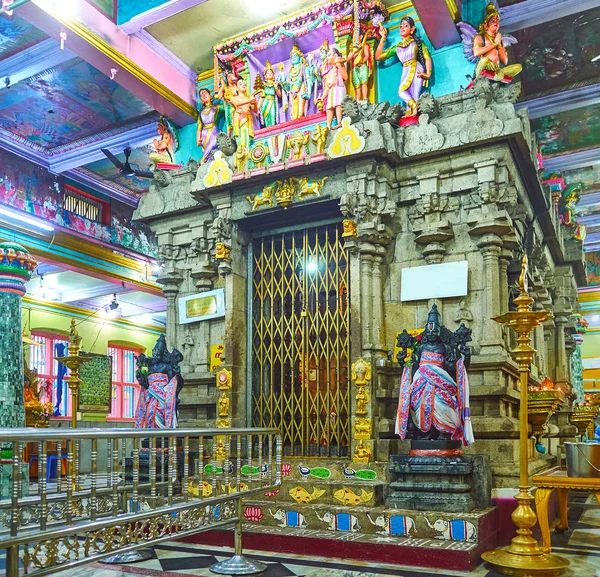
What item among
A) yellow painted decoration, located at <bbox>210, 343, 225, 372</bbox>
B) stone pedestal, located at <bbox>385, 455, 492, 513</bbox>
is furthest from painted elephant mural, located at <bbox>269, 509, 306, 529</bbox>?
yellow painted decoration, located at <bbox>210, 343, 225, 372</bbox>

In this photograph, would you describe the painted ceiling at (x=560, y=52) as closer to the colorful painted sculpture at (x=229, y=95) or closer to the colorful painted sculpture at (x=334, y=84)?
the colorful painted sculpture at (x=334, y=84)

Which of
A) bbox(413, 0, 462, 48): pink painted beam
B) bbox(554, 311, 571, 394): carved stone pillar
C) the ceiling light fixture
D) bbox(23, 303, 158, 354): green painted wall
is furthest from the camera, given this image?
bbox(23, 303, 158, 354): green painted wall

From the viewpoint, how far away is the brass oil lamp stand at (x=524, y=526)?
490 centimetres

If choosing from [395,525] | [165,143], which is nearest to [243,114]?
[165,143]

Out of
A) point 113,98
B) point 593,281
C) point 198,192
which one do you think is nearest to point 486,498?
point 198,192

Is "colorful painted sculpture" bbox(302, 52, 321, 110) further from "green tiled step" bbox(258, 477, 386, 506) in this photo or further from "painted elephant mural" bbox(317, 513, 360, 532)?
"painted elephant mural" bbox(317, 513, 360, 532)

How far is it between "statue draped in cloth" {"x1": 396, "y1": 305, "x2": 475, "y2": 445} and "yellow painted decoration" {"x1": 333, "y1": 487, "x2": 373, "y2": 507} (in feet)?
2.32

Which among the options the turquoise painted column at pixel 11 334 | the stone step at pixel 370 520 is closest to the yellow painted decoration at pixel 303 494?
the stone step at pixel 370 520

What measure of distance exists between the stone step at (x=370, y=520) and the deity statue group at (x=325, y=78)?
4359 millimetres

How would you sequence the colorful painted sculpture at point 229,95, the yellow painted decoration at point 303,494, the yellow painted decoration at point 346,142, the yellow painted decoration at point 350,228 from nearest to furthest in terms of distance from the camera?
the yellow painted decoration at point 303,494 → the yellow painted decoration at point 346,142 → the yellow painted decoration at point 350,228 → the colorful painted sculpture at point 229,95

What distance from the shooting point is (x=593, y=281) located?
18.9 metres

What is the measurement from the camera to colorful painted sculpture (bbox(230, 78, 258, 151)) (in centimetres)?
860

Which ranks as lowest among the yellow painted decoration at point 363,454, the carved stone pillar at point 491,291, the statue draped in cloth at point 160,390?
the yellow painted decoration at point 363,454

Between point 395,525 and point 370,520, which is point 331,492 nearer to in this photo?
point 370,520
